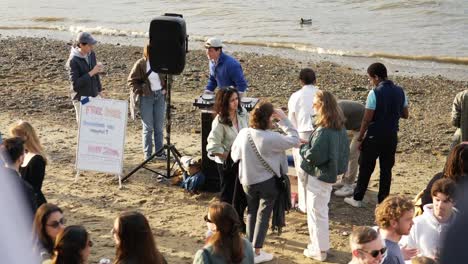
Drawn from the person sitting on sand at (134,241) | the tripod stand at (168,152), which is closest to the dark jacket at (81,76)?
the tripod stand at (168,152)

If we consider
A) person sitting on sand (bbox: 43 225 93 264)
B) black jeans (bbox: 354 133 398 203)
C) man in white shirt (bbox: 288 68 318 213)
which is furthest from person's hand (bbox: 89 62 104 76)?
person sitting on sand (bbox: 43 225 93 264)

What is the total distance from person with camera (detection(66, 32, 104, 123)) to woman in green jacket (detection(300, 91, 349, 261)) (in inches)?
140

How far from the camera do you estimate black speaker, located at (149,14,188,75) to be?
9.66 meters

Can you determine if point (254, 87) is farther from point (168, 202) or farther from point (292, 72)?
point (168, 202)

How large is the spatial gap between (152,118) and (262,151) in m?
3.60

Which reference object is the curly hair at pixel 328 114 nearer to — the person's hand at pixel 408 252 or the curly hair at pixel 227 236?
the person's hand at pixel 408 252

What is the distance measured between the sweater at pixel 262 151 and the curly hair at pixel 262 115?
0.05 meters

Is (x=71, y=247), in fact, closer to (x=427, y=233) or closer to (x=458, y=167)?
(x=427, y=233)

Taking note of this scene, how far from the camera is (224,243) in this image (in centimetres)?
534

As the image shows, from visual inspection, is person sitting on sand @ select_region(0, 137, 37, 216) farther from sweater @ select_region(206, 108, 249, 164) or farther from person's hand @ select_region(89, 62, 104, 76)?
person's hand @ select_region(89, 62, 104, 76)

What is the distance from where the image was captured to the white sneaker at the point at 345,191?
31.8 ft

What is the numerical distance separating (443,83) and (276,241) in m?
10.4

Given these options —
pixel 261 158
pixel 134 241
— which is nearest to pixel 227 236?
pixel 134 241

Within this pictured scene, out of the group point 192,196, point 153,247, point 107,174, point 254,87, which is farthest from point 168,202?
point 254,87
